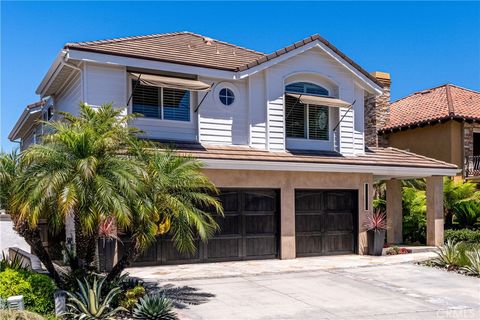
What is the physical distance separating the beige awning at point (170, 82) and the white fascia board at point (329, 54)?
5.65 ft

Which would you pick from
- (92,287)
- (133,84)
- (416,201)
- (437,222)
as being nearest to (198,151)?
(133,84)

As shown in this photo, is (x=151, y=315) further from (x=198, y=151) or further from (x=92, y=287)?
(x=198, y=151)

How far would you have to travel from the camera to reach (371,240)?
17.1m

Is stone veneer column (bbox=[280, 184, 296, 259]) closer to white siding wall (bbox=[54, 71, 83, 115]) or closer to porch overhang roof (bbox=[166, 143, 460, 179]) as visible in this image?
porch overhang roof (bbox=[166, 143, 460, 179])

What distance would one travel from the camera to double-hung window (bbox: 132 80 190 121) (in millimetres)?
15023

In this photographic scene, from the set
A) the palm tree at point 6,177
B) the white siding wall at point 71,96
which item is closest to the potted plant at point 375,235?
the white siding wall at point 71,96

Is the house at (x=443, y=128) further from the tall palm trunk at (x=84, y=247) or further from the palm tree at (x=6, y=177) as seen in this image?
the palm tree at (x=6, y=177)

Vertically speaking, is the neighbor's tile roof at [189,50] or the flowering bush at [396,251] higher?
the neighbor's tile roof at [189,50]

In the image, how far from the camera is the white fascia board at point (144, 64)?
45.4 ft

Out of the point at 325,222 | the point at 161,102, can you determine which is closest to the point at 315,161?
the point at 325,222

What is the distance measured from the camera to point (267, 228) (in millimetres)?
16062

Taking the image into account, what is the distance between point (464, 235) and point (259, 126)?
934 cm

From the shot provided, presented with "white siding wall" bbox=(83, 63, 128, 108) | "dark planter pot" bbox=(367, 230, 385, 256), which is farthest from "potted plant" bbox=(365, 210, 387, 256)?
"white siding wall" bbox=(83, 63, 128, 108)

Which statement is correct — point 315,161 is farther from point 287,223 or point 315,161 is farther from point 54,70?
point 54,70
